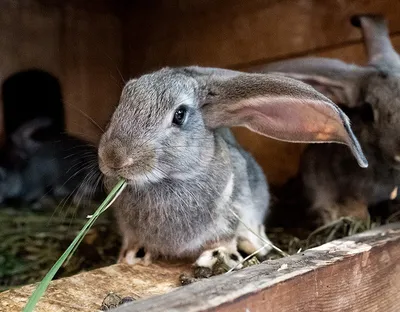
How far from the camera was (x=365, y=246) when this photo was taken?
153cm

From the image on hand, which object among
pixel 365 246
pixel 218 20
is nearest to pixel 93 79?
pixel 218 20

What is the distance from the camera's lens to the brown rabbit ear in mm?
1486

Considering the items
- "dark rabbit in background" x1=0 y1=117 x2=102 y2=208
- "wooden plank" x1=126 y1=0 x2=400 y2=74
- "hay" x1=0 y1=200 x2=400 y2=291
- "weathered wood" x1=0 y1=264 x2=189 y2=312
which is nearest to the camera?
"weathered wood" x1=0 y1=264 x2=189 y2=312

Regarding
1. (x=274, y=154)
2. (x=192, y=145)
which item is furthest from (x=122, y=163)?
(x=274, y=154)

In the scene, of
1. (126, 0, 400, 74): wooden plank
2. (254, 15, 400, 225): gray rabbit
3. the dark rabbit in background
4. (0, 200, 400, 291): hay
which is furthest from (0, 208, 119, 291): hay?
(126, 0, 400, 74): wooden plank

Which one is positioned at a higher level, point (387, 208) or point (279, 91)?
point (279, 91)

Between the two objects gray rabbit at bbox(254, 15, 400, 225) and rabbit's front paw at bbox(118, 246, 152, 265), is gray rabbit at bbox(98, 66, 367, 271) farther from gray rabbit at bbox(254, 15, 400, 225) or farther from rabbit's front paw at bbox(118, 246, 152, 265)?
gray rabbit at bbox(254, 15, 400, 225)

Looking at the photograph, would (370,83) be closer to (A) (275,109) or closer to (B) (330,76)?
(B) (330,76)

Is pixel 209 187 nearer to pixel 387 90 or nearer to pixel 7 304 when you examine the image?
pixel 7 304

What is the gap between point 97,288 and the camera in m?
1.44

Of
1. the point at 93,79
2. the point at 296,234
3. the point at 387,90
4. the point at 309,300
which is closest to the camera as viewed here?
the point at 309,300

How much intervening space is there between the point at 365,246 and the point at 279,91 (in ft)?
1.56

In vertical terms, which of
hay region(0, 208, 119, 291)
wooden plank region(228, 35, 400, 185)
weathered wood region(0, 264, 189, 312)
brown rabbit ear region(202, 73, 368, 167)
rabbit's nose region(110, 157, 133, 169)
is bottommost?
hay region(0, 208, 119, 291)

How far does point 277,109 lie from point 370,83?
2.18ft
